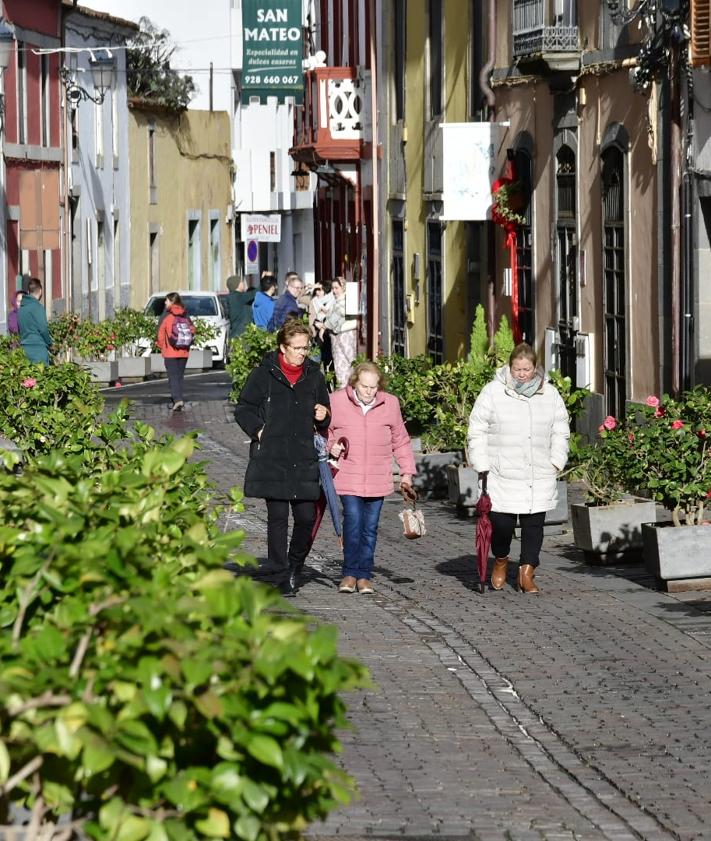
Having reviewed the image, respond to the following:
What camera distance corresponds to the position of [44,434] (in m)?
14.3

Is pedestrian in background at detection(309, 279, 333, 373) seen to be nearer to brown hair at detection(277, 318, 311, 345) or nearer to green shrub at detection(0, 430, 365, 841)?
brown hair at detection(277, 318, 311, 345)

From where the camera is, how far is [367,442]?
41.1 feet

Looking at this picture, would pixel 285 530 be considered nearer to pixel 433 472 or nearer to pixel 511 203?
pixel 433 472

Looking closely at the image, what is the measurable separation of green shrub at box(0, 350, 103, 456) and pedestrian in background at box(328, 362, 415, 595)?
8.22ft

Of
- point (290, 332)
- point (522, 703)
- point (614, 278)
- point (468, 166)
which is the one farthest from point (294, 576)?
point (468, 166)

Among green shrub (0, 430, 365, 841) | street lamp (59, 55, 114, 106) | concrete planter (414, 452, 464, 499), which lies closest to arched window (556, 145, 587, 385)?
concrete planter (414, 452, 464, 499)

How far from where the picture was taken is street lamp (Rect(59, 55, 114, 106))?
139ft

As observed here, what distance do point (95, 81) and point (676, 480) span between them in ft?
108

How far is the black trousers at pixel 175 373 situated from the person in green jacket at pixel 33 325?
1.86m

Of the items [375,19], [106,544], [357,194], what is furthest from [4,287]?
[106,544]

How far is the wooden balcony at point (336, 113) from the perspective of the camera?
3291 cm

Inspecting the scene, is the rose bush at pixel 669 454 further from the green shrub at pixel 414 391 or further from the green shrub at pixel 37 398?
the green shrub at pixel 414 391

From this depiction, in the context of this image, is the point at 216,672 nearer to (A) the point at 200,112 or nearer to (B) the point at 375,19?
(B) the point at 375,19

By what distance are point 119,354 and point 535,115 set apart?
1524 centimetres
